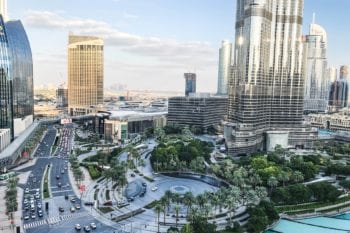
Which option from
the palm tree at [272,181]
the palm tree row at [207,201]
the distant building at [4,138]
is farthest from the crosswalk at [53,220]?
the distant building at [4,138]

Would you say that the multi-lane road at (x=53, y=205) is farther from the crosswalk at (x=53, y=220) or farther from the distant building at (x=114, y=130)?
the distant building at (x=114, y=130)

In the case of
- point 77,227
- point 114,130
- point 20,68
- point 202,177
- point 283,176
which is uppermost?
point 20,68

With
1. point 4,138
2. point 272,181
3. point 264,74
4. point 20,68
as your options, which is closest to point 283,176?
point 272,181

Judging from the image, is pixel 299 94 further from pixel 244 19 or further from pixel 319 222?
pixel 319 222

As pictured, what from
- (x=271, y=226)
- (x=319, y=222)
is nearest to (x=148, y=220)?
(x=271, y=226)

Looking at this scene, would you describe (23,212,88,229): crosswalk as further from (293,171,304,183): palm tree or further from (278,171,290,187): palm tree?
(293,171,304,183): palm tree

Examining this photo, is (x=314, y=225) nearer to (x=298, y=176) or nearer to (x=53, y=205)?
(x=298, y=176)
